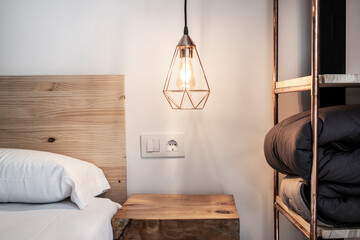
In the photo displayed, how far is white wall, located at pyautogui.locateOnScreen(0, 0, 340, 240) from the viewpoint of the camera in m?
1.35

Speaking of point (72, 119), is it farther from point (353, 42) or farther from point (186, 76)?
point (353, 42)

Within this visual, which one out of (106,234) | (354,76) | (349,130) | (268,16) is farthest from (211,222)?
(268,16)

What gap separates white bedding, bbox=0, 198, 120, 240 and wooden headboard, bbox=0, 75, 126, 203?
227 millimetres

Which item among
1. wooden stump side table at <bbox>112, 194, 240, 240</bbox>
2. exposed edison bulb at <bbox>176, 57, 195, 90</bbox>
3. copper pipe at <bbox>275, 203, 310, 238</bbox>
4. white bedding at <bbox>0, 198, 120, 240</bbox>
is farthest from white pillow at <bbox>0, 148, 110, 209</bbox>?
copper pipe at <bbox>275, 203, 310, 238</bbox>

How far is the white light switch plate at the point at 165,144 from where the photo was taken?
1.36 meters

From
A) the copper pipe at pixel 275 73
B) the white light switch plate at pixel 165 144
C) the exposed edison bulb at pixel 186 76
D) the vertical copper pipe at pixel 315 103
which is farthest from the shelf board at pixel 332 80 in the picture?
the white light switch plate at pixel 165 144

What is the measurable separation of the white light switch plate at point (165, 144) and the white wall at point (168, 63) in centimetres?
3

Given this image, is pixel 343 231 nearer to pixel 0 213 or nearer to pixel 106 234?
pixel 106 234

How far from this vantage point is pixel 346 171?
0.89 meters

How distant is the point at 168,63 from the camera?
53.4 inches

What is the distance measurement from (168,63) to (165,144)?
34cm

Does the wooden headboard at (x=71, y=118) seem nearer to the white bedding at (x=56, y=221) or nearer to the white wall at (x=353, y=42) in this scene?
the white bedding at (x=56, y=221)

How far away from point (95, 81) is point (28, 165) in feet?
1.39

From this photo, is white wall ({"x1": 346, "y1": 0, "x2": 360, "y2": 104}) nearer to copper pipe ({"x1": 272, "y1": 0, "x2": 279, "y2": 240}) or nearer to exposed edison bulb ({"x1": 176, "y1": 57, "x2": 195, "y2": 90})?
copper pipe ({"x1": 272, "y1": 0, "x2": 279, "y2": 240})
